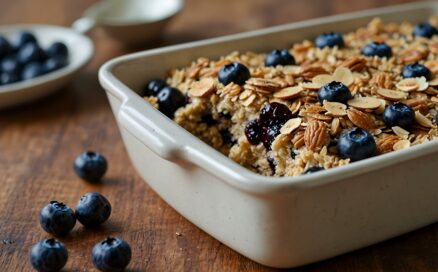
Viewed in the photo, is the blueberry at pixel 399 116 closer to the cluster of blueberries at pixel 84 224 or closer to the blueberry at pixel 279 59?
the blueberry at pixel 279 59

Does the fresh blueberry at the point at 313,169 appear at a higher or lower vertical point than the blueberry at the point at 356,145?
lower

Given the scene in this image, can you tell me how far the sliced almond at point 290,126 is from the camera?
1.52 metres

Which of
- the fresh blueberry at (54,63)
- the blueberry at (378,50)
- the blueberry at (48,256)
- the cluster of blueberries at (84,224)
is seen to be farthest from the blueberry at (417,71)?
the fresh blueberry at (54,63)

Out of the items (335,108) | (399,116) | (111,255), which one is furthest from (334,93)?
(111,255)

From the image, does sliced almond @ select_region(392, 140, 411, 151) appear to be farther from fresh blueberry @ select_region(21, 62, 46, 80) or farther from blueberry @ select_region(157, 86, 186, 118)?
fresh blueberry @ select_region(21, 62, 46, 80)

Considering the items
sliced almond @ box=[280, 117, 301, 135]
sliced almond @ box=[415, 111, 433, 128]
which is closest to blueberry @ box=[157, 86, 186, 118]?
sliced almond @ box=[280, 117, 301, 135]

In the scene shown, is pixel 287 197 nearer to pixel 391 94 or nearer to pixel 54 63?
pixel 391 94

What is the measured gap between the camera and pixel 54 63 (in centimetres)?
244

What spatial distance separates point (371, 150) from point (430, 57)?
1.78 feet

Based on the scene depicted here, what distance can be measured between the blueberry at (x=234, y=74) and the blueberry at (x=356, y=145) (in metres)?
0.34

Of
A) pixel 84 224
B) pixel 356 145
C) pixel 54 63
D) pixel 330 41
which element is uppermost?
pixel 356 145

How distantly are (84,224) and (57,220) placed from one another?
0.07 m

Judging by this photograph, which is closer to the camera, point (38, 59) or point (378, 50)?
point (378, 50)

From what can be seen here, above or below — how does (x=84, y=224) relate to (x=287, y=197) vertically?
below
